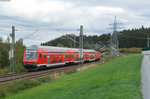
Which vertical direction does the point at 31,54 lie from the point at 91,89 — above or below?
above

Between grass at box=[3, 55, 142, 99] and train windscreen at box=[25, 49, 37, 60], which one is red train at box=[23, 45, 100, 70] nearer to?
train windscreen at box=[25, 49, 37, 60]

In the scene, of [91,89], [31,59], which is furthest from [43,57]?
[91,89]

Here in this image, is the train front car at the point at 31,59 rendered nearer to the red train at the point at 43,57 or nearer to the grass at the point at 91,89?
the red train at the point at 43,57

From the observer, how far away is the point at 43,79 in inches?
785

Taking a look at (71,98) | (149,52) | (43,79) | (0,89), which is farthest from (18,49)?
(149,52)

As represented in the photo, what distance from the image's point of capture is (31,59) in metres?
29.9

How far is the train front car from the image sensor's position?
97.2 ft

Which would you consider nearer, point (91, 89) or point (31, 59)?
point (91, 89)

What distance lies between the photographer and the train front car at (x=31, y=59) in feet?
97.2

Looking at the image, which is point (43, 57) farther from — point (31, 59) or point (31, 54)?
point (31, 59)

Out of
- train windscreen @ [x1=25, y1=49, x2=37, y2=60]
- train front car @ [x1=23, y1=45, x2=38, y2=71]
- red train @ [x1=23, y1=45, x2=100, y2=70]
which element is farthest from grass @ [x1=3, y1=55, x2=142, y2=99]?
train windscreen @ [x1=25, y1=49, x2=37, y2=60]

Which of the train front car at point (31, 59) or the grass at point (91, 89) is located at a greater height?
the train front car at point (31, 59)

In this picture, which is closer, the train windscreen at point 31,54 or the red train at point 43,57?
the red train at point 43,57

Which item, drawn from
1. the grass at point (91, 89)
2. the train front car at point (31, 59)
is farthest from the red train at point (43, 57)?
the grass at point (91, 89)
